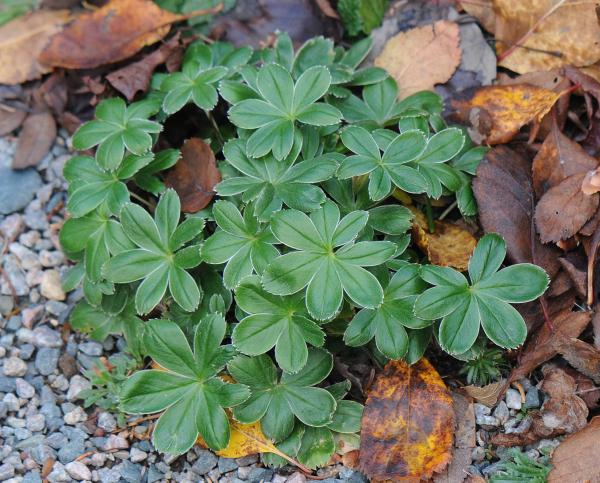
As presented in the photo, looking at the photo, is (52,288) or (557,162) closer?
(557,162)

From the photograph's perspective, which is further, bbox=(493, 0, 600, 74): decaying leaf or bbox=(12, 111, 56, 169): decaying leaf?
bbox=(12, 111, 56, 169): decaying leaf

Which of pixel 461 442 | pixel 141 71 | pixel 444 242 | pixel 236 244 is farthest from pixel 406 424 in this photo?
pixel 141 71

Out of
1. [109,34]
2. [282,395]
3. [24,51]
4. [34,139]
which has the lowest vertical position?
[282,395]

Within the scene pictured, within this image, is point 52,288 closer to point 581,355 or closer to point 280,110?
point 280,110

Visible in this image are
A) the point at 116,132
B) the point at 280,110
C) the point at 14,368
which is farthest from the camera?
the point at 116,132

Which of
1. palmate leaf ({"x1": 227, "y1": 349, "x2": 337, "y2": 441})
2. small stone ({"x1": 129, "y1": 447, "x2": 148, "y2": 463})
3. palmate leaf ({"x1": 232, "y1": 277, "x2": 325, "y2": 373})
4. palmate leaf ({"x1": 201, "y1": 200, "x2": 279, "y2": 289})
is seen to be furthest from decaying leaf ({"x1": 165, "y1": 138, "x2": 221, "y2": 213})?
small stone ({"x1": 129, "y1": 447, "x2": 148, "y2": 463})

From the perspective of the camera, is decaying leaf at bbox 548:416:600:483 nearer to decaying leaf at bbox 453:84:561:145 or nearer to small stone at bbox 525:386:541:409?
small stone at bbox 525:386:541:409
